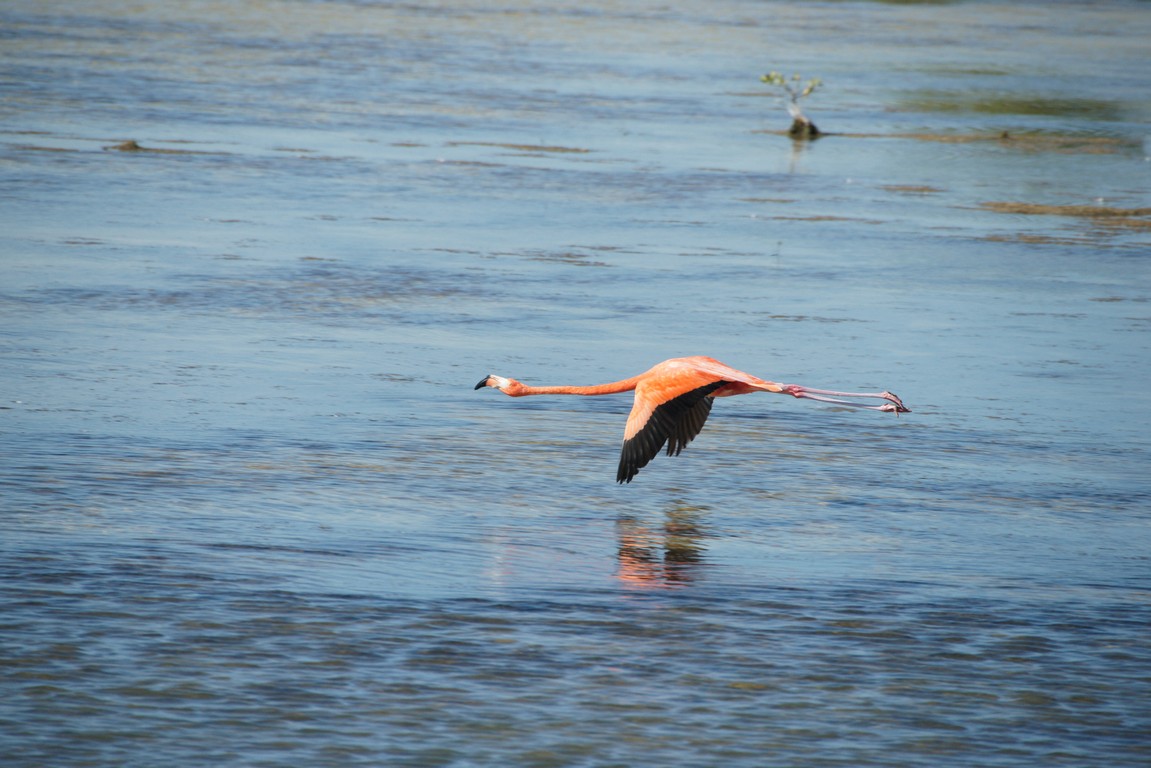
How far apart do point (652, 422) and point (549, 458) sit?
101cm

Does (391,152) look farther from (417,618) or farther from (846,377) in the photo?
(417,618)

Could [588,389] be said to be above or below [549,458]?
above

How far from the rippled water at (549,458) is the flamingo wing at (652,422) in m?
0.31

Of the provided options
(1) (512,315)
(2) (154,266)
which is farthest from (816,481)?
(2) (154,266)

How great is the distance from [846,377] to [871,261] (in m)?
4.25

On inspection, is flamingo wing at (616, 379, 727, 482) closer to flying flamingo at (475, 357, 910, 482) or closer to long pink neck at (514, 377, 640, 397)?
flying flamingo at (475, 357, 910, 482)

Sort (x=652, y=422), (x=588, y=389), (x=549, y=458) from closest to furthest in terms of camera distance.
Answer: (x=652, y=422) → (x=588, y=389) → (x=549, y=458)

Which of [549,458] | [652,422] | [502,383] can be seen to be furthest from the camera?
[549,458]

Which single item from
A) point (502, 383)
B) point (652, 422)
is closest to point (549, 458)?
point (502, 383)

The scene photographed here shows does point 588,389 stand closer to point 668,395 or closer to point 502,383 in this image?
point 502,383

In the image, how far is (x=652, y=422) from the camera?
835cm

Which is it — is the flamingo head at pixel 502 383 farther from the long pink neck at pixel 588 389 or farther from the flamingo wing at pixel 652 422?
the flamingo wing at pixel 652 422

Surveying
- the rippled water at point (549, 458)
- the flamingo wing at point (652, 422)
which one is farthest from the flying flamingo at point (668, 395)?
the rippled water at point (549, 458)

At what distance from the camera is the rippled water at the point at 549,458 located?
607 cm
